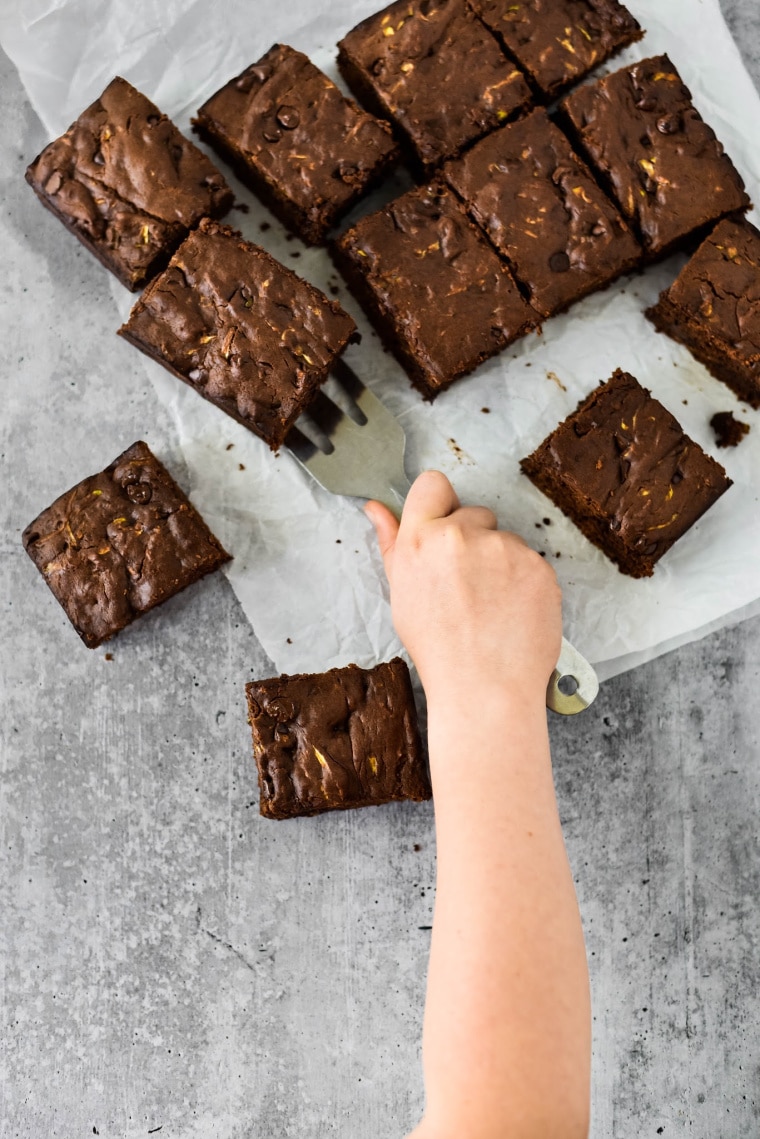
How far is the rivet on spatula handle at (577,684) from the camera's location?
11.2ft

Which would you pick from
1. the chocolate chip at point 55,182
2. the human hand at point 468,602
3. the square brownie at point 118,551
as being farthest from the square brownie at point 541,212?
the square brownie at point 118,551

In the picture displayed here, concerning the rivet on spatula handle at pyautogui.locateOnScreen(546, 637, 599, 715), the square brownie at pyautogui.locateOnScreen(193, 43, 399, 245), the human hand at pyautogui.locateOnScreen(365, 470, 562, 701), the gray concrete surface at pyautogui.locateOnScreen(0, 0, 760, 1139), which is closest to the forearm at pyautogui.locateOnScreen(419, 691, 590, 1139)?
the human hand at pyautogui.locateOnScreen(365, 470, 562, 701)

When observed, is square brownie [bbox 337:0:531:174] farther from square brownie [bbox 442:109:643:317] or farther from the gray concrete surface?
the gray concrete surface

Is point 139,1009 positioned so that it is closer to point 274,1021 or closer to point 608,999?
point 274,1021

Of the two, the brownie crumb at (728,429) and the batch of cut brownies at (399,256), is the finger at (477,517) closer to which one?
the batch of cut brownies at (399,256)

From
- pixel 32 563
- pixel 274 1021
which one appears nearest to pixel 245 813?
pixel 274 1021

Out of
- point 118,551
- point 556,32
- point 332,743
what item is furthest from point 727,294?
point 118,551

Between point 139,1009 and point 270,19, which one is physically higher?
point 270,19

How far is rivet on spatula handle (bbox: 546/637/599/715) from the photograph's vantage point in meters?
3.41

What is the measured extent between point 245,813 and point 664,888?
1.75m

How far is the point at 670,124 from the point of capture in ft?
12.1

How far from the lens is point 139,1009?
3633mm

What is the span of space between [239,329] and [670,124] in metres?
1.96

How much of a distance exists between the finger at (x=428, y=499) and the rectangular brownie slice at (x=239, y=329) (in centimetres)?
57
